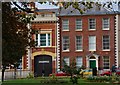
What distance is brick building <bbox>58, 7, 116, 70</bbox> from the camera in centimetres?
4962

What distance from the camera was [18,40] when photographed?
17.7m

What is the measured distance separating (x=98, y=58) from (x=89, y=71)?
5522mm

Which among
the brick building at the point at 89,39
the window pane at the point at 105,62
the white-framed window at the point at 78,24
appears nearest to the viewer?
the window pane at the point at 105,62

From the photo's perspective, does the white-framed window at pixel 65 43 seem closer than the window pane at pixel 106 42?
No

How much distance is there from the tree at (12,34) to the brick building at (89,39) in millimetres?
31301

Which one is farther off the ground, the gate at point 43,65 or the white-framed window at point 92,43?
the white-framed window at point 92,43

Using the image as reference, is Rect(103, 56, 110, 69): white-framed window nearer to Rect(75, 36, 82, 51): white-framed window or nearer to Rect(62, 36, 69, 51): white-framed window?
Rect(75, 36, 82, 51): white-framed window

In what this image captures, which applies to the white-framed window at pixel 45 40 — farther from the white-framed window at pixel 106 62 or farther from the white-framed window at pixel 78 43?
the white-framed window at pixel 106 62

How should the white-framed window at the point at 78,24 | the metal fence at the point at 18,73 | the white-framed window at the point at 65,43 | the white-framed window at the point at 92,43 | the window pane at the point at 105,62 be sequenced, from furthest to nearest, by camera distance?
the white-framed window at the point at 78,24
the white-framed window at the point at 65,43
the white-framed window at the point at 92,43
the window pane at the point at 105,62
the metal fence at the point at 18,73

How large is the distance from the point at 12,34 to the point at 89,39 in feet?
112

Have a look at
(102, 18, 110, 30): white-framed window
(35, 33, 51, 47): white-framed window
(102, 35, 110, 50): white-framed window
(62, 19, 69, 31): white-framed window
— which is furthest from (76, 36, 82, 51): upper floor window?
(35, 33, 51, 47): white-framed window

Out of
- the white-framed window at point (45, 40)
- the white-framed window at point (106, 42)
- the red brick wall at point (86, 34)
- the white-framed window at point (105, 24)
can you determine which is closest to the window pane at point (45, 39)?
the white-framed window at point (45, 40)

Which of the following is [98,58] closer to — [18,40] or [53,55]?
[53,55]

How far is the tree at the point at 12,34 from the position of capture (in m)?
16.0
